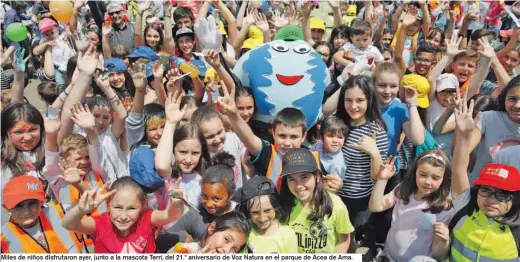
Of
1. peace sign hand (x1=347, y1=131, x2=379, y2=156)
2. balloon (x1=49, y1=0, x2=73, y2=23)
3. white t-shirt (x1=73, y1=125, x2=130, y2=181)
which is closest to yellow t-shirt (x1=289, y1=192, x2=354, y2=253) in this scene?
peace sign hand (x1=347, y1=131, x2=379, y2=156)

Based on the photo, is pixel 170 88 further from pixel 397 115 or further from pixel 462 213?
pixel 462 213

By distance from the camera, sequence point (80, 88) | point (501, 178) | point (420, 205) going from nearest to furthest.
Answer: point (501, 178), point (420, 205), point (80, 88)

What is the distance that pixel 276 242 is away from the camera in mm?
2215

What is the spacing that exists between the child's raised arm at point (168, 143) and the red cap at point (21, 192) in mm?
546

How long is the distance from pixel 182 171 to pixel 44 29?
3.66 m

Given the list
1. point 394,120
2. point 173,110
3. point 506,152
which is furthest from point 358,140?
point 173,110

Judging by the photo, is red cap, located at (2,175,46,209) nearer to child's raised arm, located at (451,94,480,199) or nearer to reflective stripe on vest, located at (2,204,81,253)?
reflective stripe on vest, located at (2,204,81,253)

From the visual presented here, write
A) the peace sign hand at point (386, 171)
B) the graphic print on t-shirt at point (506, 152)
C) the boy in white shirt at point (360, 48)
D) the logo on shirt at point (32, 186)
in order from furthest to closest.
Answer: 1. the boy in white shirt at point (360, 48)
2. the graphic print on t-shirt at point (506, 152)
3. the peace sign hand at point (386, 171)
4. the logo on shirt at point (32, 186)

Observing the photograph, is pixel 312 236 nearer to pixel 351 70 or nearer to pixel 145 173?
pixel 145 173

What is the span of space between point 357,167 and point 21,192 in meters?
1.75

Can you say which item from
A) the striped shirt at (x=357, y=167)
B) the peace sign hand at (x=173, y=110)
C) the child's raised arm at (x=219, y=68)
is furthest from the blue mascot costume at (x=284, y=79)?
the peace sign hand at (x=173, y=110)

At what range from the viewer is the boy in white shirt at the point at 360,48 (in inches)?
168

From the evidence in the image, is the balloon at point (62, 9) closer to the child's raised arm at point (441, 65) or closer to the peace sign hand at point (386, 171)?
the child's raised arm at point (441, 65)

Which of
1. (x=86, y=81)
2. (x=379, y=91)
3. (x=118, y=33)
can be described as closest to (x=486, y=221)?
(x=379, y=91)
